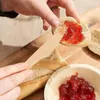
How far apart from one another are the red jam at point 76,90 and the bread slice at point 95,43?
0.17 metres

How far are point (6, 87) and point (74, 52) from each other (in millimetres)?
352

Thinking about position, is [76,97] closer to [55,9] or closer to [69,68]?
[69,68]

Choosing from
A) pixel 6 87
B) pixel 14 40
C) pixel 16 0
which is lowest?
pixel 14 40

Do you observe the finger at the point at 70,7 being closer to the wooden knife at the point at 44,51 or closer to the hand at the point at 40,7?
the hand at the point at 40,7

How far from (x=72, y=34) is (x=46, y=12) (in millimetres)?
121

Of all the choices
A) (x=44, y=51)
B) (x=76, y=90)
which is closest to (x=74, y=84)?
(x=76, y=90)

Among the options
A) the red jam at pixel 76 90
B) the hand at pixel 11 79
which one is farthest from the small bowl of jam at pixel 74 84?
the hand at pixel 11 79

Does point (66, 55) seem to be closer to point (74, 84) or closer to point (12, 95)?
point (74, 84)

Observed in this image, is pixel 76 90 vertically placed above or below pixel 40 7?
below

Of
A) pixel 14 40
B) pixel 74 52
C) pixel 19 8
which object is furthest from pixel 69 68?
pixel 14 40

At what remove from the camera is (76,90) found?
79cm

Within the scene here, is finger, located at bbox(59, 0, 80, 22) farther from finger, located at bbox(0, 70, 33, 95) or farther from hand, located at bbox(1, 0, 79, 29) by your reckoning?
finger, located at bbox(0, 70, 33, 95)

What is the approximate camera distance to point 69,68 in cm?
83

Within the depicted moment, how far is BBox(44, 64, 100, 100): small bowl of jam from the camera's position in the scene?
79cm
